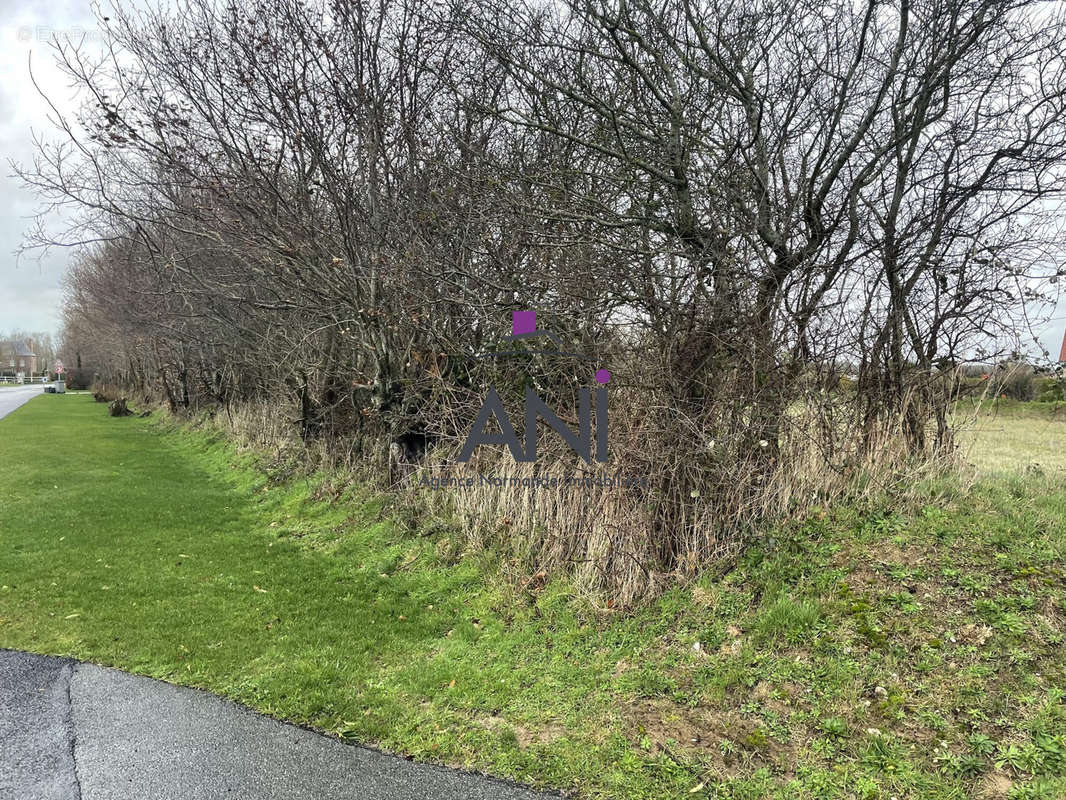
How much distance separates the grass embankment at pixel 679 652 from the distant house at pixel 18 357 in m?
115

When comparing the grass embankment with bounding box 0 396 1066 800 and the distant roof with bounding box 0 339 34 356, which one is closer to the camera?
the grass embankment with bounding box 0 396 1066 800

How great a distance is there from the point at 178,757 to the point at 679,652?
9.20ft

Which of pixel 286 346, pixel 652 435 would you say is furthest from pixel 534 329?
pixel 286 346

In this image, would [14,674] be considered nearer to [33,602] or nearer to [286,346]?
[33,602]

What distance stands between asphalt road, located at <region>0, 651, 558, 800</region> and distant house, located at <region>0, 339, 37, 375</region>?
116 m

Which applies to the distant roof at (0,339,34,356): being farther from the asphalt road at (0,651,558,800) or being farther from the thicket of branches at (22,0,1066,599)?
the asphalt road at (0,651,558,800)

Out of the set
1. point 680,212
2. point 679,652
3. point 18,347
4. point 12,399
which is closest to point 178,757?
point 679,652

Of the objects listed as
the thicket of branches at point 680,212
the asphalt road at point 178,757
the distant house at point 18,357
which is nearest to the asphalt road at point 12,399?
the thicket of branches at point 680,212

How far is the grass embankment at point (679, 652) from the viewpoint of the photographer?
2.74 metres

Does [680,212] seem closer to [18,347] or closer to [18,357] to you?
[18,357]

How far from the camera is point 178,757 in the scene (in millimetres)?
2934

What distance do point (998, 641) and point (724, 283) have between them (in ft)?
9.41

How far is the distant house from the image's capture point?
92.4m

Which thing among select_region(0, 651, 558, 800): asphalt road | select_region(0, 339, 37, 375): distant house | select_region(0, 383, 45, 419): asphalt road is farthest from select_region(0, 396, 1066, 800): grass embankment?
select_region(0, 339, 37, 375): distant house
